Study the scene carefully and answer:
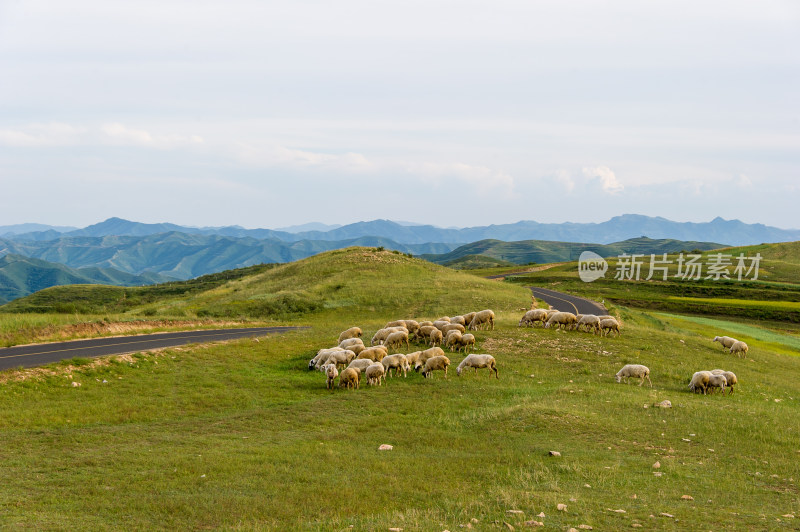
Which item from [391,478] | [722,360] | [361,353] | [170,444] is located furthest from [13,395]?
[722,360]

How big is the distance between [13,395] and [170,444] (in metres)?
9.16

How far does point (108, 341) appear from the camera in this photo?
32.5m

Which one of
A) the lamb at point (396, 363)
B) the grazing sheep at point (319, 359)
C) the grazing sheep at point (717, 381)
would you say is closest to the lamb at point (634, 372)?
the grazing sheep at point (717, 381)

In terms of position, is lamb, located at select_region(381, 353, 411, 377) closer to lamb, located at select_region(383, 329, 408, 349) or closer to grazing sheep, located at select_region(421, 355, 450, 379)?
grazing sheep, located at select_region(421, 355, 450, 379)

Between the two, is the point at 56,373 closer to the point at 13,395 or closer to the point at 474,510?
the point at 13,395

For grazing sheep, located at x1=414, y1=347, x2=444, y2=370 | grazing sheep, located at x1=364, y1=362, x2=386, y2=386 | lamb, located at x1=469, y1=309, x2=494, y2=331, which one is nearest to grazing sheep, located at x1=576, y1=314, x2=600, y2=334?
lamb, located at x1=469, y1=309, x2=494, y2=331

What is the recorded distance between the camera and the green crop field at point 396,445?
10641mm

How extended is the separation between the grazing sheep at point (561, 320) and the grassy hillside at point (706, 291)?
44.7 metres

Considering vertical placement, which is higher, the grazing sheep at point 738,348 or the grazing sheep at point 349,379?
the grazing sheep at point 738,348

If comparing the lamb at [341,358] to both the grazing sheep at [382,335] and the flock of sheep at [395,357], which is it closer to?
the flock of sheep at [395,357]

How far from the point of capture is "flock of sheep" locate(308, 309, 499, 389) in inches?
952

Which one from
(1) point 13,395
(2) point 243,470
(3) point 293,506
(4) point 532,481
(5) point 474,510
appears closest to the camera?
(5) point 474,510

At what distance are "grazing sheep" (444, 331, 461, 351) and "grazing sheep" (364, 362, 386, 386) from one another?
724cm

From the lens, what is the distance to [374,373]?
950 inches
